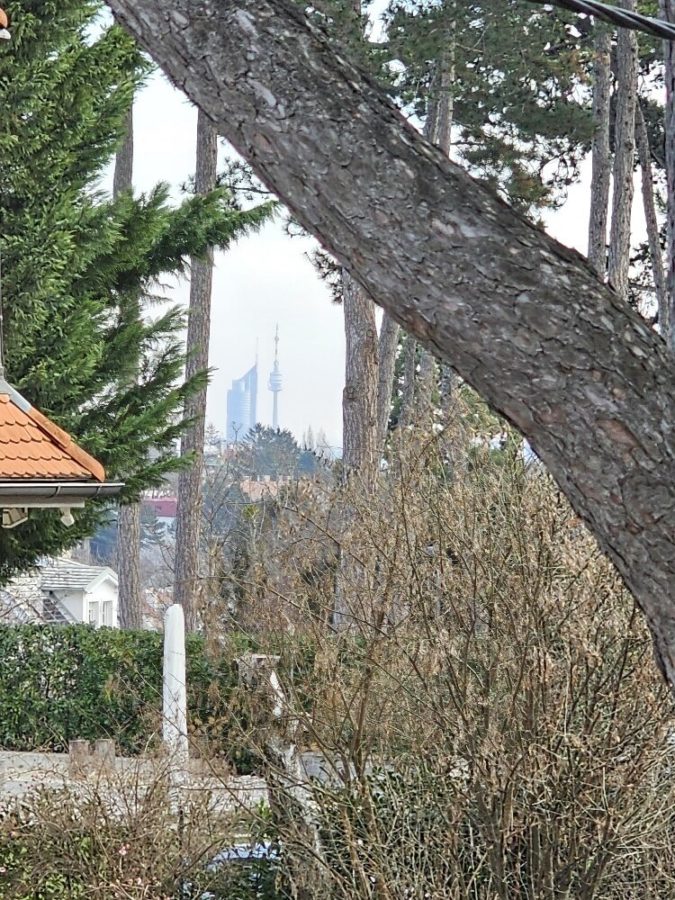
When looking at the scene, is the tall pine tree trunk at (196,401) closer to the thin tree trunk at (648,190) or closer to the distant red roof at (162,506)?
the thin tree trunk at (648,190)

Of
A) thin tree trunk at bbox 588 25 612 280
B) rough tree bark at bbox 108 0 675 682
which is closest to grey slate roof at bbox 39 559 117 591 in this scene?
thin tree trunk at bbox 588 25 612 280

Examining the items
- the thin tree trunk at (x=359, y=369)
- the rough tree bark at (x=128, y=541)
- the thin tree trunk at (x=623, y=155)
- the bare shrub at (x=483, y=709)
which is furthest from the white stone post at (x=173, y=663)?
the thin tree trunk at (x=623, y=155)

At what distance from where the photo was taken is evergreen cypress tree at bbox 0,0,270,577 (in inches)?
412

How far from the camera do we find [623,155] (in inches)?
663

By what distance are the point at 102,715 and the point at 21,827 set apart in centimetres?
498

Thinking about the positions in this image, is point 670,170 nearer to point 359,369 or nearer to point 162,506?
point 359,369

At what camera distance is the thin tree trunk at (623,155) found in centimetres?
1652

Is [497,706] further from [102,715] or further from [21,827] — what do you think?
[102,715]

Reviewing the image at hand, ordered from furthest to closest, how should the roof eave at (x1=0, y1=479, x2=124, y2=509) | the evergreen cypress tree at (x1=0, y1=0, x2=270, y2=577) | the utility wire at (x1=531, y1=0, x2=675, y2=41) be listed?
the evergreen cypress tree at (x1=0, y1=0, x2=270, y2=577) < the roof eave at (x1=0, y1=479, x2=124, y2=509) < the utility wire at (x1=531, y1=0, x2=675, y2=41)

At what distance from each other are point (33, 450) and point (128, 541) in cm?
957

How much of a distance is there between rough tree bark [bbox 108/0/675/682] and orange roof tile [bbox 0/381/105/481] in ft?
19.3

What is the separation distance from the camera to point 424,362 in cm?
2094

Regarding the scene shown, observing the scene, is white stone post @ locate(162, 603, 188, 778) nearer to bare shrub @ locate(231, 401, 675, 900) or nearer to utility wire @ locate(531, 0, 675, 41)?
bare shrub @ locate(231, 401, 675, 900)

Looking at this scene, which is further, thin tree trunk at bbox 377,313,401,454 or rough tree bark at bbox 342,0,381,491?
Answer: thin tree trunk at bbox 377,313,401,454
